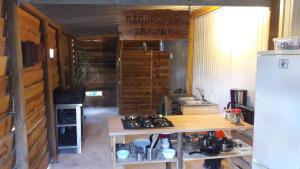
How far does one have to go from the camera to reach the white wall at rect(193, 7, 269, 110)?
121 inches

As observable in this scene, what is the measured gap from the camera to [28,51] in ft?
8.73

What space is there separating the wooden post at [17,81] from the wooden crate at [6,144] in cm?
9

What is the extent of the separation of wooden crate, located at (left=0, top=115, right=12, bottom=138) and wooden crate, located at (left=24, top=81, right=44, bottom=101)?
0.50m

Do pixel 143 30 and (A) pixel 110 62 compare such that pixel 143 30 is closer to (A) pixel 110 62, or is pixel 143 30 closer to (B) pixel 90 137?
(B) pixel 90 137

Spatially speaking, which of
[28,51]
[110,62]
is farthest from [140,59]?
[28,51]

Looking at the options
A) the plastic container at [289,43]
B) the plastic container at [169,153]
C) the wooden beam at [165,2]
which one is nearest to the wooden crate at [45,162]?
the plastic container at [169,153]

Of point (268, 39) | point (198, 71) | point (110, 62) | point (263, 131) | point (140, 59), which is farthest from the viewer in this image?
point (110, 62)

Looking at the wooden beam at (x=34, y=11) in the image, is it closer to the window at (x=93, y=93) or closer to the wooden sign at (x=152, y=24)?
the wooden sign at (x=152, y=24)

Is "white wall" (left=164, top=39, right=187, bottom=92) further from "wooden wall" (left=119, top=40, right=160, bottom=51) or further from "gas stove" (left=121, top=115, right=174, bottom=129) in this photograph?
"gas stove" (left=121, top=115, right=174, bottom=129)

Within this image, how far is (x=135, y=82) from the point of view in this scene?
682cm

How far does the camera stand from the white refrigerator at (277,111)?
4.77 feet

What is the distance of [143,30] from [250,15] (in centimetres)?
134

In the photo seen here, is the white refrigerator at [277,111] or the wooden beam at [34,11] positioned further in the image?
the wooden beam at [34,11]

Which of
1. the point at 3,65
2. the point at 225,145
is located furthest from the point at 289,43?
the point at 3,65
